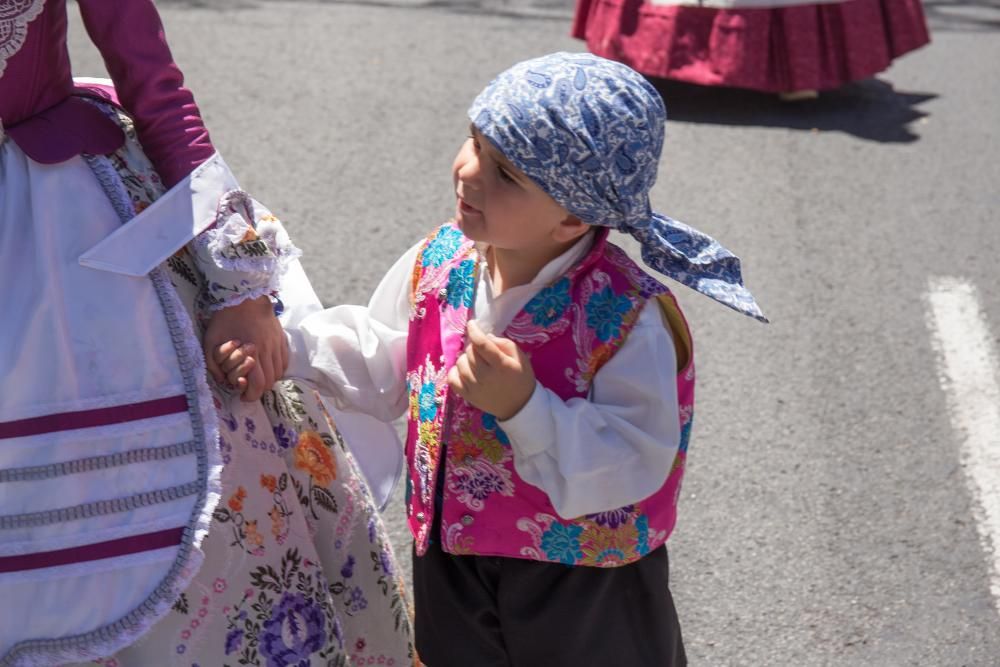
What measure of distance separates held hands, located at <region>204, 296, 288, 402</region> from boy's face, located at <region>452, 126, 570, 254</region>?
1.08 ft

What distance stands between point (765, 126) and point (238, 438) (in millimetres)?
4507

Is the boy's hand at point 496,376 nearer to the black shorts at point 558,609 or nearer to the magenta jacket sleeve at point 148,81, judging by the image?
the black shorts at point 558,609

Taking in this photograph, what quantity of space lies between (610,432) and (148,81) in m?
0.79

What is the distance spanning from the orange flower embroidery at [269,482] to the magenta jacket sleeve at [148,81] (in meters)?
0.44

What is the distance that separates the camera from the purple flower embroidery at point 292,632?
194 centimetres

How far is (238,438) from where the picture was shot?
6.35 ft

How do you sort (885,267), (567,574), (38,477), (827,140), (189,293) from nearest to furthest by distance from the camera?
(38,477) < (189,293) < (567,574) < (885,267) < (827,140)

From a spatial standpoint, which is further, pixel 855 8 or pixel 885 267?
pixel 855 8

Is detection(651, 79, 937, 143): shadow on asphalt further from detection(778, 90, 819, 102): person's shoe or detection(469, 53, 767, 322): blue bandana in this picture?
detection(469, 53, 767, 322): blue bandana

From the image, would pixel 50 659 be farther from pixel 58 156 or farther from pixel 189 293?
pixel 58 156

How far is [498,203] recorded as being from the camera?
6.06ft

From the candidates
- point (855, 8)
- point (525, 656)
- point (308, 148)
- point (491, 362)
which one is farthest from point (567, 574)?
point (855, 8)

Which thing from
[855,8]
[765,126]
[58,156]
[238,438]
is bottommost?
[765,126]

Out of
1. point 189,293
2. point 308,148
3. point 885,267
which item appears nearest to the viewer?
point 189,293
